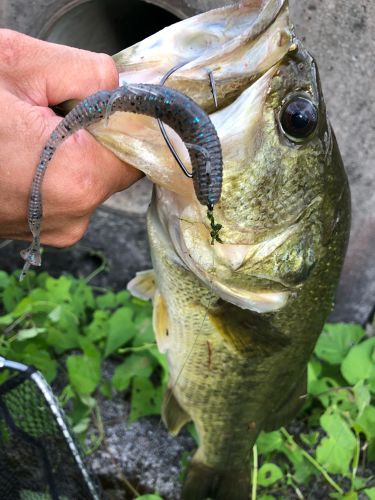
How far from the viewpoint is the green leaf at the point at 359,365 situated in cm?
266

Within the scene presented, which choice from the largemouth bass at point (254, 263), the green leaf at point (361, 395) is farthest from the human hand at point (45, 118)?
the green leaf at point (361, 395)

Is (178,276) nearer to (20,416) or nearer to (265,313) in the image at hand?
(265,313)

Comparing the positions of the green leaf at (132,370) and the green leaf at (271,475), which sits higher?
the green leaf at (132,370)

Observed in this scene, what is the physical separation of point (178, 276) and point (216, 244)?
27 cm

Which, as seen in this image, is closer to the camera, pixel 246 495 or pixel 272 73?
pixel 272 73

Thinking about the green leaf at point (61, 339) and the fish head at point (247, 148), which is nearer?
the fish head at point (247, 148)

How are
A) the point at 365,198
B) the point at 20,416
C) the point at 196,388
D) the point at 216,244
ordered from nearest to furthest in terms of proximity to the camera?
the point at 216,244
the point at 196,388
the point at 20,416
the point at 365,198

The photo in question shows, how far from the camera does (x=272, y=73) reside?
4.29 feet

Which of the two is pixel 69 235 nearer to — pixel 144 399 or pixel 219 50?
pixel 219 50

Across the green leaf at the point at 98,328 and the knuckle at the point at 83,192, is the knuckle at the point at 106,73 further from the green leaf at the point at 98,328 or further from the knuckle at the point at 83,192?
the green leaf at the point at 98,328

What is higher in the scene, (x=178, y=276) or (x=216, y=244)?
(x=216, y=244)

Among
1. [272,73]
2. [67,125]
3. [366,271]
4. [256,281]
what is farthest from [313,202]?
[366,271]

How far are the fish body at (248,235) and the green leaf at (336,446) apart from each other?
35 centimetres

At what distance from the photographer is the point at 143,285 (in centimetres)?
195
